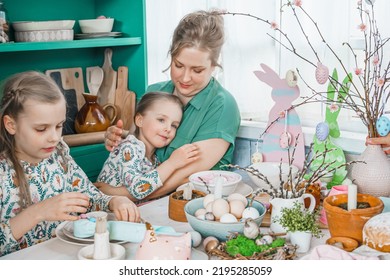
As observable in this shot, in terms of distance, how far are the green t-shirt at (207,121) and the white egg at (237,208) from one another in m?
0.72

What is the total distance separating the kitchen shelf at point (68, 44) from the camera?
204 cm

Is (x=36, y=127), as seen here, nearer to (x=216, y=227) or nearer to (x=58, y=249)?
(x=58, y=249)

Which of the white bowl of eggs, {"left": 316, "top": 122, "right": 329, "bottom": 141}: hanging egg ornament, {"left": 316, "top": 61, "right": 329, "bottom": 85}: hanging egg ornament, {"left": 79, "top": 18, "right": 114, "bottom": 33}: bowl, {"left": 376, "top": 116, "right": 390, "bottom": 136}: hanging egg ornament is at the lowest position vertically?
the white bowl of eggs

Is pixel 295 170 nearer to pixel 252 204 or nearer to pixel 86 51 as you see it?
pixel 252 204

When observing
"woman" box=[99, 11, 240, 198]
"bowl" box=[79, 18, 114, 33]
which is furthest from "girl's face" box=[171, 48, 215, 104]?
"bowl" box=[79, 18, 114, 33]

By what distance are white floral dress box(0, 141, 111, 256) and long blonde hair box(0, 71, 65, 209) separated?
16 mm

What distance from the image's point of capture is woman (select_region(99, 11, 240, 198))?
2.06 meters

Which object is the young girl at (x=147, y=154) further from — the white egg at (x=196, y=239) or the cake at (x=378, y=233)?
the cake at (x=378, y=233)

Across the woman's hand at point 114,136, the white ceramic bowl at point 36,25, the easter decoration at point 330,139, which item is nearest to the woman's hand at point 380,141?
the easter decoration at point 330,139

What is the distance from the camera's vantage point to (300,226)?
1284 millimetres

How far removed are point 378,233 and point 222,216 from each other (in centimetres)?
33

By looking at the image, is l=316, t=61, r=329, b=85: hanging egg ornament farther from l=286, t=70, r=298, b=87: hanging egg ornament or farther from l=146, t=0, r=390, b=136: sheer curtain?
l=146, t=0, r=390, b=136: sheer curtain

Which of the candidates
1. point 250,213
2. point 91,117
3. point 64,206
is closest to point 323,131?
point 250,213

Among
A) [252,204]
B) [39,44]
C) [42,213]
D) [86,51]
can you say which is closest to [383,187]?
[252,204]
